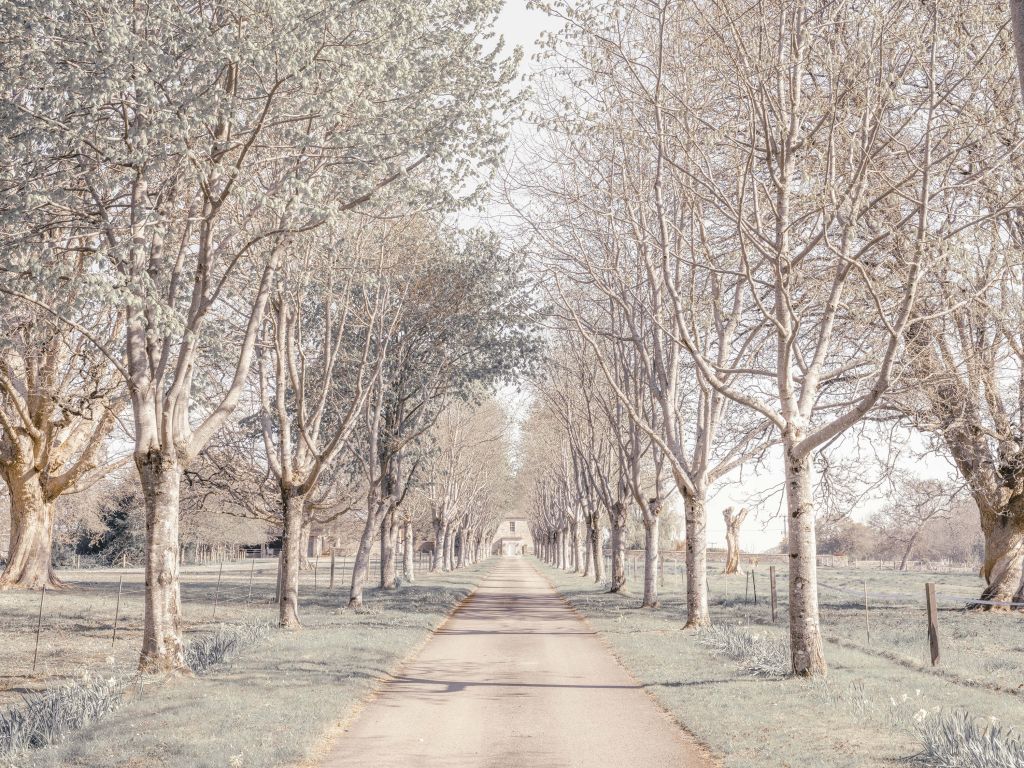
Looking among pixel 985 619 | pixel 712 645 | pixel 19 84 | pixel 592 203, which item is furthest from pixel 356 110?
pixel 985 619

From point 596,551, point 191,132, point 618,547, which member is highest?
Answer: point 191,132

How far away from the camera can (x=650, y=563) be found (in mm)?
25969

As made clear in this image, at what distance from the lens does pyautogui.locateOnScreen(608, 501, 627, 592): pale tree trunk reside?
3216cm

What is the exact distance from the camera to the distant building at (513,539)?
561 feet

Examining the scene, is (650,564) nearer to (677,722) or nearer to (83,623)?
(83,623)

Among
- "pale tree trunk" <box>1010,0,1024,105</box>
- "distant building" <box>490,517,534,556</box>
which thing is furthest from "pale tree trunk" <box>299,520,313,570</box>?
"distant building" <box>490,517,534,556</box>

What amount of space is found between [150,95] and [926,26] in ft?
31.2

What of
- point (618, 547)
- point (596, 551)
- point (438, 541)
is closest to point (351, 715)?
point (618, 547)

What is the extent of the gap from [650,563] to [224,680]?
17.2 metres

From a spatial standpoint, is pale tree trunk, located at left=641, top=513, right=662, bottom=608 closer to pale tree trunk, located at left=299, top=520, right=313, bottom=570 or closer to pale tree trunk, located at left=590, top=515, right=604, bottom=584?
pale tree trunk, located at left=299, top=520, right=313, bottom=570

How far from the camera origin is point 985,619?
68.2 feet

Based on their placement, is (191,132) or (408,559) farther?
(408,559)

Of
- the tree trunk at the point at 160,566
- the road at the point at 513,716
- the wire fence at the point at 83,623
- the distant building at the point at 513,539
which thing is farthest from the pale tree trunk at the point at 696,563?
the distant building at the point at 513,539

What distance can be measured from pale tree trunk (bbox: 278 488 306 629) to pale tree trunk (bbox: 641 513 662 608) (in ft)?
36.2
